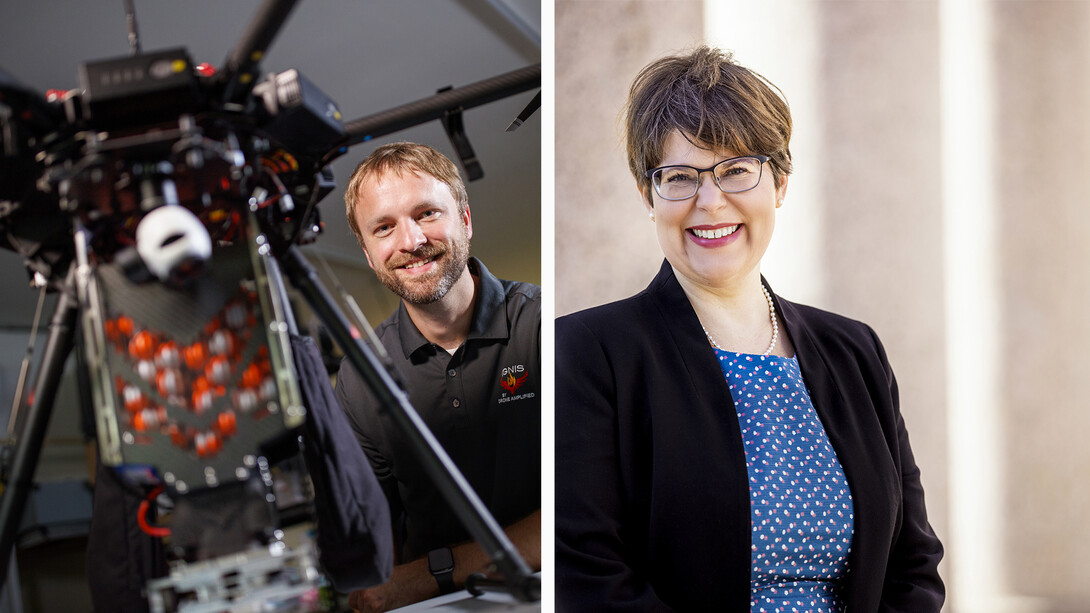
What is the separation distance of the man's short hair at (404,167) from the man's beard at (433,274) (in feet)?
0.27

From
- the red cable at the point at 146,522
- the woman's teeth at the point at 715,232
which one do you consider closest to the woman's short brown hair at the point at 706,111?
the woman's teeth at the point at 715,232

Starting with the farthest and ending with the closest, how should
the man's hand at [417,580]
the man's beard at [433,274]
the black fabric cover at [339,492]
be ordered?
the man's beard at [433,274], the man's hand at [417,580], the black fabric cover at [339,492]

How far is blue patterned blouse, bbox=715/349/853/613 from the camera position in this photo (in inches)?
76.4

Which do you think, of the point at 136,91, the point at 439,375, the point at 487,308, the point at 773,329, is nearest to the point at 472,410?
the point at 439,375

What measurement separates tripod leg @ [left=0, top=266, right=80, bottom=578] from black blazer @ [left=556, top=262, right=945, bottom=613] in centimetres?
110

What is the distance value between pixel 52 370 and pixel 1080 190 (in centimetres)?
248

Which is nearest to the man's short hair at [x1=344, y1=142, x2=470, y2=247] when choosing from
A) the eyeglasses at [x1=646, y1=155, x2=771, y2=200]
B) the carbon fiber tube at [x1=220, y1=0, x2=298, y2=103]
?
the carbon fiber tube at [x1=220, y1=0, x2=298, y2=103]

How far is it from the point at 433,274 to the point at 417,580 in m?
0.66

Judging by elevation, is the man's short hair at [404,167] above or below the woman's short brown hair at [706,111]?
below

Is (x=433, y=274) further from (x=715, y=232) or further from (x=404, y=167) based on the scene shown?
(x=715, y=232)

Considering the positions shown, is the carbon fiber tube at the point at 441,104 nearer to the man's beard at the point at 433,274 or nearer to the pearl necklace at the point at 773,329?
the man's beard at the point at 433,274

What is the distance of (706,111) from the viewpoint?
2088 millimetres

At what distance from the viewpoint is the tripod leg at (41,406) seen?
1423 mm

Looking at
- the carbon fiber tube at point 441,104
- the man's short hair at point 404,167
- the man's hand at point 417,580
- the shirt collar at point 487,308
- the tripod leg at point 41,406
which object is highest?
the carbon fiber tube at point 441,104
